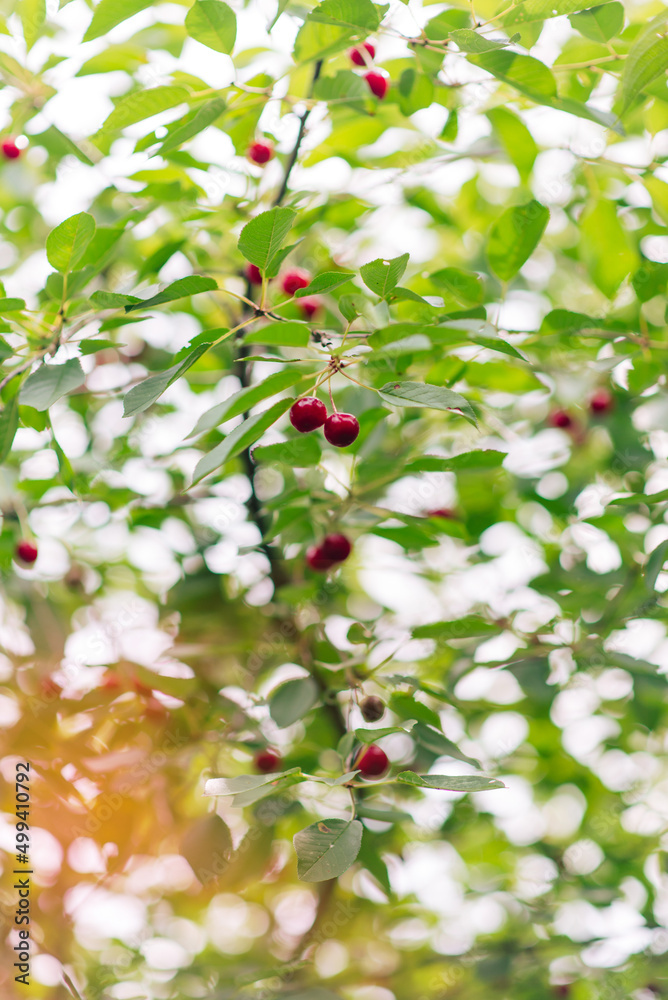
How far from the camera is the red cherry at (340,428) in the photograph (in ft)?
3.75

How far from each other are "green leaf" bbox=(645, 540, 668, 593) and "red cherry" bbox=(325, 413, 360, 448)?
0.57 metres

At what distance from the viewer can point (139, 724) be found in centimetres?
179

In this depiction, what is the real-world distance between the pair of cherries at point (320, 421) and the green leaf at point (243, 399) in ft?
0.46

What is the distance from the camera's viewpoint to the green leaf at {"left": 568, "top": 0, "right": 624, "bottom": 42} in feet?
4.21

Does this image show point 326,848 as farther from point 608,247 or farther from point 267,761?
point 608,247

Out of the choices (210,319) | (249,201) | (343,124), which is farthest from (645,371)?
(210,319)

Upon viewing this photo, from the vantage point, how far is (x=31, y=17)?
1.43m

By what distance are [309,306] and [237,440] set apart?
1.03 m

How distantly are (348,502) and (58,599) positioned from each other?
3.61ft

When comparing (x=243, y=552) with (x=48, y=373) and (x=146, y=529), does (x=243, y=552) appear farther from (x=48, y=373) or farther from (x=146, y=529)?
(x=146, y=529)

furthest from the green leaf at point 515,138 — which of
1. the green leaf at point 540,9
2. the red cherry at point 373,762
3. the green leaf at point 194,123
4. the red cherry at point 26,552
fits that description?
the red cherry at point 26,552

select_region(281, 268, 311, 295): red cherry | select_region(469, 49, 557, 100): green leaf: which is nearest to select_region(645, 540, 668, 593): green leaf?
select_region(469, 49, 557, 100): green leaf

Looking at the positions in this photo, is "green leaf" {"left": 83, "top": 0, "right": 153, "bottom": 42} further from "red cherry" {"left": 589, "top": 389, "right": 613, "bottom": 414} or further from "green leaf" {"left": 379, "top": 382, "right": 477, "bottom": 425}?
"red cherry" {"left": 589, "top": 389, "right": 613, "bottom": 414}

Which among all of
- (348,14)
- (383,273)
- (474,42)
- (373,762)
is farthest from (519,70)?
(373,762)
